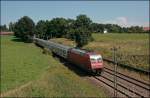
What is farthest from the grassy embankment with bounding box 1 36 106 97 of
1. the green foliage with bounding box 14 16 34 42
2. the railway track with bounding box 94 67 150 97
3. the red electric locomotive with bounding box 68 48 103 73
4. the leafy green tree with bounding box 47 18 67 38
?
the leafy green tree with bounding box 47 18 67 38

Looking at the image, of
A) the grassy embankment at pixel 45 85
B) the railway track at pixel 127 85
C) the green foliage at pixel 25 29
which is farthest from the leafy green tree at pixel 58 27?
the railway track at pixel 127 85

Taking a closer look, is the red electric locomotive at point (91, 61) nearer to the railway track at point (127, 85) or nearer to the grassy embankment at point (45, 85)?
the railway track at point (127, 85)

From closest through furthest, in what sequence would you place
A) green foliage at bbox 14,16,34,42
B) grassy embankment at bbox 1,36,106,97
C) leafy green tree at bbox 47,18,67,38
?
grassy embankment at bbox 1,36,106,97, green foliage at bbox 14,16,34,42, leafy green tree at bbox 47,18,67,38

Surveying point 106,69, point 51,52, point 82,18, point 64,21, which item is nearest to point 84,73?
point 106,69

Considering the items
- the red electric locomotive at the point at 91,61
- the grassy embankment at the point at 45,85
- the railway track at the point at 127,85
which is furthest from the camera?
the red electric locomotive at the point at 91,61

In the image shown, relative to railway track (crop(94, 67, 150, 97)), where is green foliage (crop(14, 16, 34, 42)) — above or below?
above

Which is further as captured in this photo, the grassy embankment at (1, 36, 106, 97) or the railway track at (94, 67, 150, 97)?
the grassy embankment at (1, 36, 106, 97)

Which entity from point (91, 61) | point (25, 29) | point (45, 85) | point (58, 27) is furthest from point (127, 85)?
point (58, 27)

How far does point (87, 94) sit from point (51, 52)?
41.9m

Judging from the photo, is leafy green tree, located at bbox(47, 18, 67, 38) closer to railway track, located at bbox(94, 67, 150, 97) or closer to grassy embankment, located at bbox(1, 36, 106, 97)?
grassy embankment, located at bbox(1, 36, 106, 97)

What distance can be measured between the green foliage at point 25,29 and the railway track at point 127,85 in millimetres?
98180

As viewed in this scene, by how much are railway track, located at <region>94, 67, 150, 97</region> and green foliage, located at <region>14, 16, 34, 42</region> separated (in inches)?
3865

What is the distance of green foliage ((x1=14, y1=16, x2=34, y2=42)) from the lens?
129375 millimetres

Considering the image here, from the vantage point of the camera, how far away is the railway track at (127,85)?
24.6 meters
